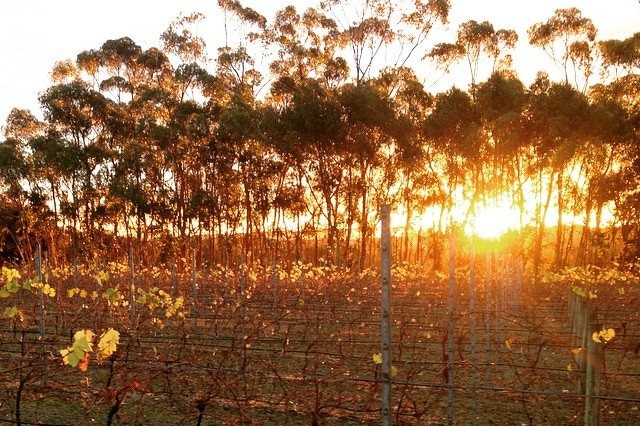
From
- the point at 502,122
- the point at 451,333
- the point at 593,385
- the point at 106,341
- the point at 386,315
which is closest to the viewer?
the point at 386,315

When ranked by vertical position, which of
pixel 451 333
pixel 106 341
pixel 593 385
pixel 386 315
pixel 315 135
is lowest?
pixel 593 385

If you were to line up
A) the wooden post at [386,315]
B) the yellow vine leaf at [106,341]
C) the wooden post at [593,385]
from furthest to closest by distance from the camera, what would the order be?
the wooden post at [593,385] → the yellow vine leaf at [106,341] → the wooden post at [386,315]

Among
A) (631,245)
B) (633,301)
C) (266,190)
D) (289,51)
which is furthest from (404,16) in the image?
(633,301)

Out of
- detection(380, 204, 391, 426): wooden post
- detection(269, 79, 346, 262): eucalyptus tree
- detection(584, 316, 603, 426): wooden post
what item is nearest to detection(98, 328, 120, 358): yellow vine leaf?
detection(380, 204, 391, 426): wooden post

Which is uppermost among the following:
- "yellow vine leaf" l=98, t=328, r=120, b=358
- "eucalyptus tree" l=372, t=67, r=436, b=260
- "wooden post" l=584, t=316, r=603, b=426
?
"eucalyptus tree" l=372, t=67, r=436, b=260

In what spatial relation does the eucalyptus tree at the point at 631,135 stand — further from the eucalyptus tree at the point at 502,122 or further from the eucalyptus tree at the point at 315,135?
the eucalyptus tree at the point at 315,135

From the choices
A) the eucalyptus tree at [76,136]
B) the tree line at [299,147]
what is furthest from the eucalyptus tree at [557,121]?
the eucalyptus tree at [76,136]

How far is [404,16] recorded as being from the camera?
3153cm

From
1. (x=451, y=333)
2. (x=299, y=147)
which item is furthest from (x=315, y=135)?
(x=451, y=333)

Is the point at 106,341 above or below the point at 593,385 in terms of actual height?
above

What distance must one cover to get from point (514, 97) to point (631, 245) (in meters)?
11.2

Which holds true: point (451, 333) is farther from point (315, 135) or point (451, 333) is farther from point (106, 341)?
point (315, 135)

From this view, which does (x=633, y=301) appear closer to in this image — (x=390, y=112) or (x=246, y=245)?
(x=390, y=112)

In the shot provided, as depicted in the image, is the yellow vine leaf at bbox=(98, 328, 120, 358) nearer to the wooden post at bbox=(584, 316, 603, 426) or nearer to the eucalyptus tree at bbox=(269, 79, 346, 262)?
the wooden post at bbox=(584, 316, 603, 426)
